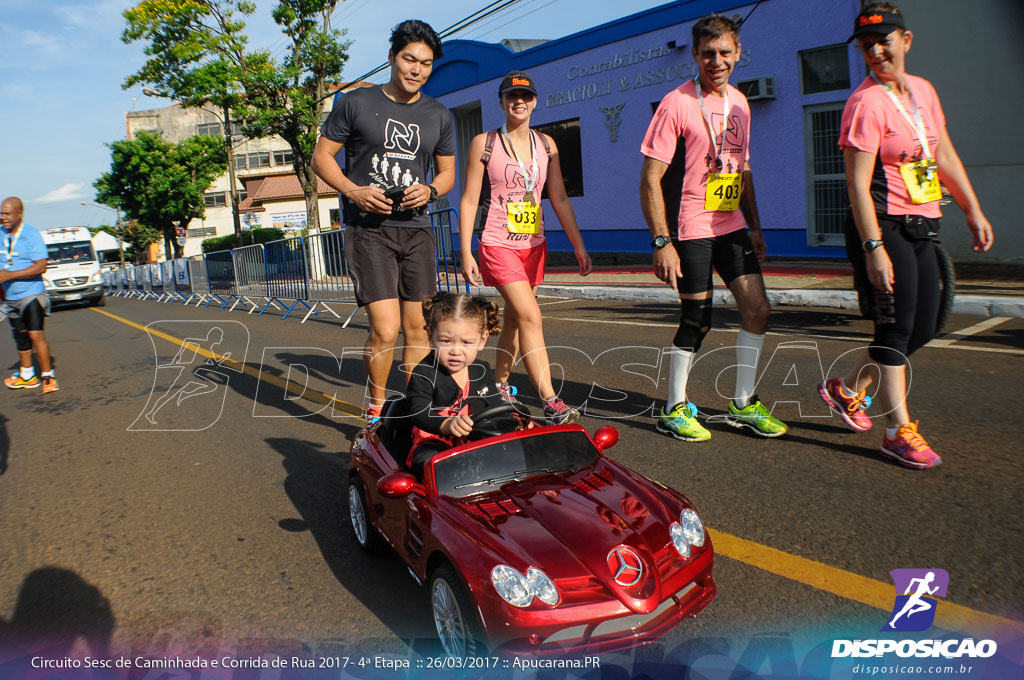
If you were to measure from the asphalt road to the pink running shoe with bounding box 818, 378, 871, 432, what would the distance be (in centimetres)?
11

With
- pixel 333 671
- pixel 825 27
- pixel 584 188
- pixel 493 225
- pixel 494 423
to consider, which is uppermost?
pixel 825 27

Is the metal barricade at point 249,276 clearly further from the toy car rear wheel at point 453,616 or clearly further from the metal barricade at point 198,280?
the toy car rear wheel at point 453,616

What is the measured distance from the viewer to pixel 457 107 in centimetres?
2364

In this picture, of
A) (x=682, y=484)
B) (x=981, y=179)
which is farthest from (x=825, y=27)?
(x=682, y=484)

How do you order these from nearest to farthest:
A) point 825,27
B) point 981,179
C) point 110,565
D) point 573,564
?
point 573,564 → point 110,565 → point 981,179 → point 825,27

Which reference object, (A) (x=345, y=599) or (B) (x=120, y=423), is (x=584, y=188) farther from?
(A) (x=345, y=599)

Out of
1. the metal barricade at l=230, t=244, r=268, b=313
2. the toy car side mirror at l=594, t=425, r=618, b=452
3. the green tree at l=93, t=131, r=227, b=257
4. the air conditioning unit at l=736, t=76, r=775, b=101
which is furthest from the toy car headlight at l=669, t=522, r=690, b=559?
the green tree at l=93, t=131, r=227, b=257

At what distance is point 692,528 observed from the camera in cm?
243

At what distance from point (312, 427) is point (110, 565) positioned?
7.26ft

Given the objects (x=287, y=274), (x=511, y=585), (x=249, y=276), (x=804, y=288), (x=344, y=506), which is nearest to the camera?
(x=511, y=585)

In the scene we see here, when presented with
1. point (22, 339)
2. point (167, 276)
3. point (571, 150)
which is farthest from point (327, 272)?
point (167, 276)

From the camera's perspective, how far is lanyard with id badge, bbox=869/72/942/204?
12.0ft

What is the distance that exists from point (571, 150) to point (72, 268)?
19.6m

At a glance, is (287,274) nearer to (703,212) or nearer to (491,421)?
(703,212)
